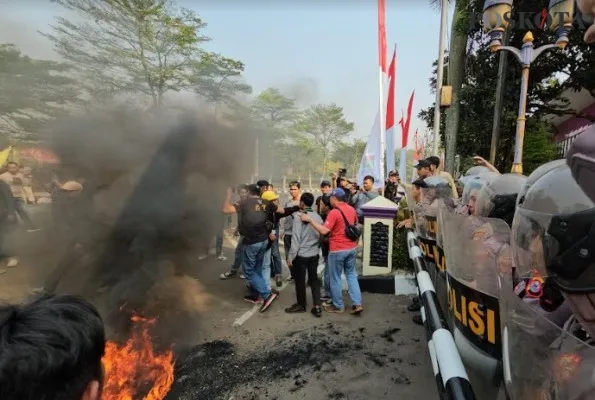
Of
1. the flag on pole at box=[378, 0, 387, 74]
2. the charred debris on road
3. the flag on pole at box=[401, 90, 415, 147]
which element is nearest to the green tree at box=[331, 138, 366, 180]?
the flag on pole at box=[401, 90, 415, 147]

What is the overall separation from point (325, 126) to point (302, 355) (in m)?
48.4

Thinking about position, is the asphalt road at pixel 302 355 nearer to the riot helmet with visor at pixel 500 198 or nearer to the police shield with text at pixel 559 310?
the riot helmet with visor at pixel 500 198

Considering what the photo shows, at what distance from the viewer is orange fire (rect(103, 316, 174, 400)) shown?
127 inches

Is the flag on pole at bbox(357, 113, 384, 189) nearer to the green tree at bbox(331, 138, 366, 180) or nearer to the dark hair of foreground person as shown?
the dark hair of foreground person

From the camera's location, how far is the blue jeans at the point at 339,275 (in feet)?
17.4

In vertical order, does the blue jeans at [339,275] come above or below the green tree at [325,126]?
below

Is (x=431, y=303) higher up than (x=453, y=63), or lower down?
lower down

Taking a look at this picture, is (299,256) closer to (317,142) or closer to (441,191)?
(441,191)

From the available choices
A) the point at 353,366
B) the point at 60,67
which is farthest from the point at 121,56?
the point at 353,366

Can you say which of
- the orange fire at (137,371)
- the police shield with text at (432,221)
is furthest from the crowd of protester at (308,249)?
the orange fire at (137,371)

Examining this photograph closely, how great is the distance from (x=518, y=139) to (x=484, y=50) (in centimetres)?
764

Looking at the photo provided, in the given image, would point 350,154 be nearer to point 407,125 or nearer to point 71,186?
point 407,125

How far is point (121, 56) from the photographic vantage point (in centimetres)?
771

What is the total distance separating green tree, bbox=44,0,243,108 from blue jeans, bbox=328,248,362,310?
416cm
